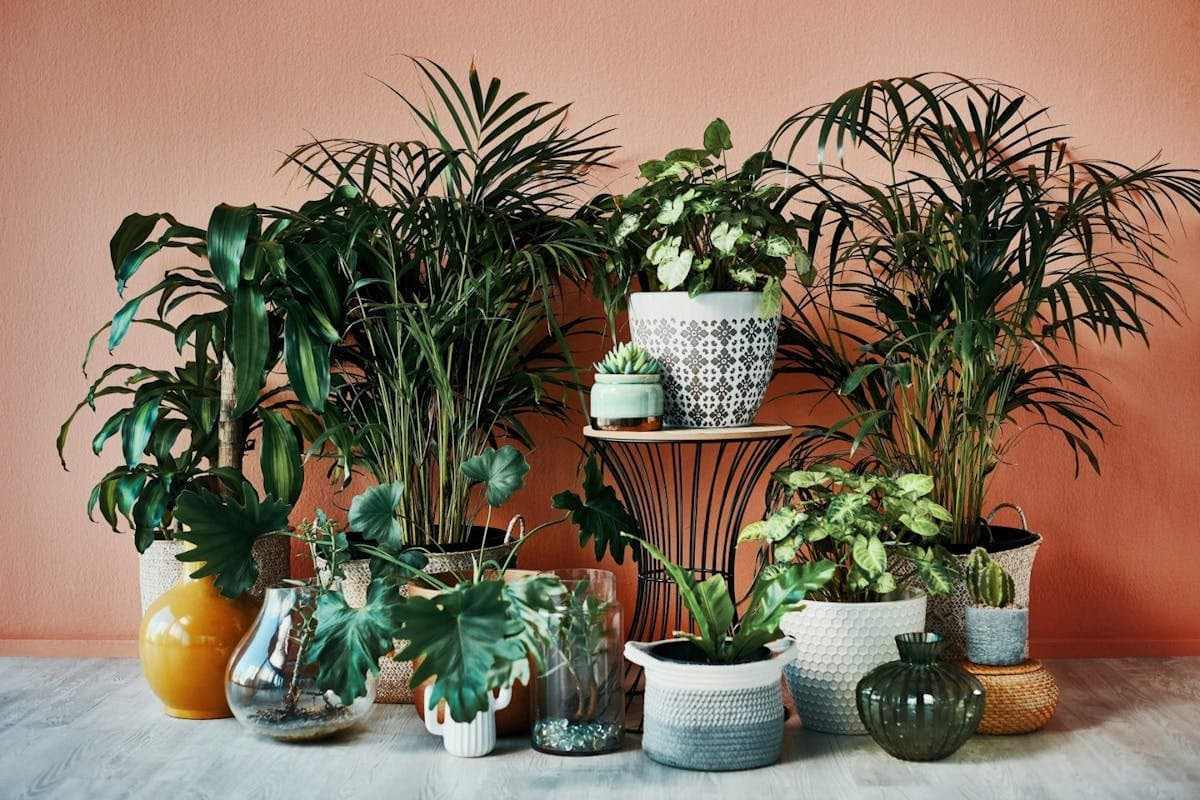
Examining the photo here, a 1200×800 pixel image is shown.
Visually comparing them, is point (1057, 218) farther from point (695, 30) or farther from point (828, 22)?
point (695, 30)

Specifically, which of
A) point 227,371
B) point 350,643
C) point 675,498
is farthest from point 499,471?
point 675,498

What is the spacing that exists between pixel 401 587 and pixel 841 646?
969 millimetres

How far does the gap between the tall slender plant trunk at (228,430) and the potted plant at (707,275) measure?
89cm

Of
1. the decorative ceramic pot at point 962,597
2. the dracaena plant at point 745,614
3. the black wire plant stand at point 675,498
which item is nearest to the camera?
the dracaena plant at point 745,614

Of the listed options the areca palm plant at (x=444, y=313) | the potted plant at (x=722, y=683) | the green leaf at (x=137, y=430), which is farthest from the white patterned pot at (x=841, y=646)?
the green leaf at (x=137, y=430)

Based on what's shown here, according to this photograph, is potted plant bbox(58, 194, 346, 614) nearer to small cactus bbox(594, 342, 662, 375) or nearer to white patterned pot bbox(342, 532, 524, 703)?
white patterned pot bbox(342, 532, 524, 703)

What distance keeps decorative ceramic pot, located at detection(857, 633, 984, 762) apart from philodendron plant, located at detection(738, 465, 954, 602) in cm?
16

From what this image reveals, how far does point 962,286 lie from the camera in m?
2.61

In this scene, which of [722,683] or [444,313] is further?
[444,313]

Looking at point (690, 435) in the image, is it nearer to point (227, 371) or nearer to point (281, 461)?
point (281, 461)

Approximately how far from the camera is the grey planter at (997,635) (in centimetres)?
243

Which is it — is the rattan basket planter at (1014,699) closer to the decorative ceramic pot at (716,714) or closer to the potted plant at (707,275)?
the decorative ceramic pot at (716,714)

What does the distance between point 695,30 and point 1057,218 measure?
108 cm

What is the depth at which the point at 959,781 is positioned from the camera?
2174mm
